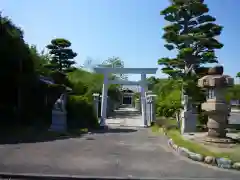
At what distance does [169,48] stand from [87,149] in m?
11.8

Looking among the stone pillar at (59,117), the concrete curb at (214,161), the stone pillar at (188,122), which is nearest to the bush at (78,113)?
the stone pillar at (59,117)

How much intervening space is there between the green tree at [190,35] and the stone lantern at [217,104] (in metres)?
7.27

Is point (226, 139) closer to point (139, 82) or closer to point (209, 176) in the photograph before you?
point (209, 176)

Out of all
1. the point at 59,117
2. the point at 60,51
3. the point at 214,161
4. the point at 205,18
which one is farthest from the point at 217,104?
the point at 60,51

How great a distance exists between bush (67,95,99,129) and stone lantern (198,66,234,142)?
9460 mm

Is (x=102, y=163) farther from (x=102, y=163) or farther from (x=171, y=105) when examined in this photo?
(x=171, y=105)

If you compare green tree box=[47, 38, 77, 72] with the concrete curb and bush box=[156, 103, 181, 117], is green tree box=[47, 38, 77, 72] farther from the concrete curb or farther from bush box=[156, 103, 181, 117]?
the concrete curb

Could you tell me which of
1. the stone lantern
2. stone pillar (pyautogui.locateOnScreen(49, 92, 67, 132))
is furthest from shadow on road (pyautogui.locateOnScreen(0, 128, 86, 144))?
the stone lantern

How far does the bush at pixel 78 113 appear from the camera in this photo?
720 inches

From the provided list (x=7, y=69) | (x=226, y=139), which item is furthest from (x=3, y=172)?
(x=7, y=69)

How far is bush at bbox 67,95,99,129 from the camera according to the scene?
18281mm

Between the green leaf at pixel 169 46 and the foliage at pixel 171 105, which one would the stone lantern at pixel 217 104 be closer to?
the green leaf at pixel 169 46

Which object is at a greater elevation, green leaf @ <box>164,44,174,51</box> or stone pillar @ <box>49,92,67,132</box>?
green leaf @ <box>164,44,174,51</box>

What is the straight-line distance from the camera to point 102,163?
25.0ft
